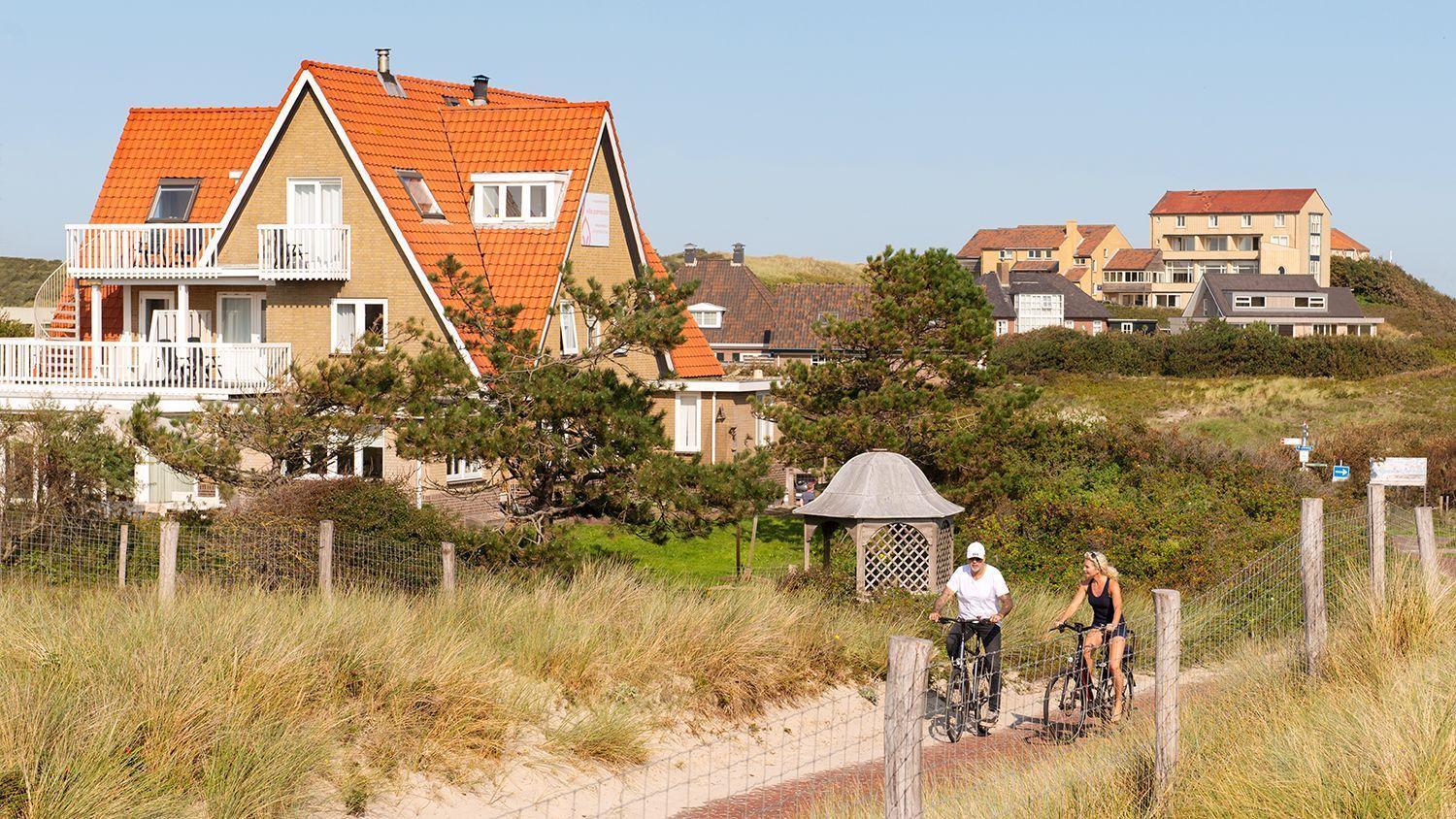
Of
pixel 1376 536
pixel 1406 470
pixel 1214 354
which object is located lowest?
pixel 1376 536

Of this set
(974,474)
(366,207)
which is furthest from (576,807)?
(366,207)

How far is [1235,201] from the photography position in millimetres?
141250

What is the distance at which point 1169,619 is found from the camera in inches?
370

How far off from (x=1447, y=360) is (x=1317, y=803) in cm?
8226

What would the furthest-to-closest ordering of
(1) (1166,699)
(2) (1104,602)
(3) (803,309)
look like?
(3) (803,309) < (2) (1104,602) < (1) (1166,699)

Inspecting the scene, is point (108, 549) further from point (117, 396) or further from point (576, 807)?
point (117, 396)

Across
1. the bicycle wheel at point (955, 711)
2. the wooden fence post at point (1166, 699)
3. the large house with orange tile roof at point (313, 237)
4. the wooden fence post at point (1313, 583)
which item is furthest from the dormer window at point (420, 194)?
the wooden fence post at point (1166, 699)

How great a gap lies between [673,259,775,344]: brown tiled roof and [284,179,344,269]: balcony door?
44.6 m

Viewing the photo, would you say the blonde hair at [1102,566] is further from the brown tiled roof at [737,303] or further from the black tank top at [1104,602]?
the brown tiled roof at [737,303]

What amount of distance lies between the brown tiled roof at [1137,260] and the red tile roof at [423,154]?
112 m

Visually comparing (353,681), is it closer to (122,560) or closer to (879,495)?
(122,560)

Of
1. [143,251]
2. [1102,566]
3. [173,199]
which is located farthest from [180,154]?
[1102,566]

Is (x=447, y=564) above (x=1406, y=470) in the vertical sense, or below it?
below

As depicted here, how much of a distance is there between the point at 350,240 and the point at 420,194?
1.89m
